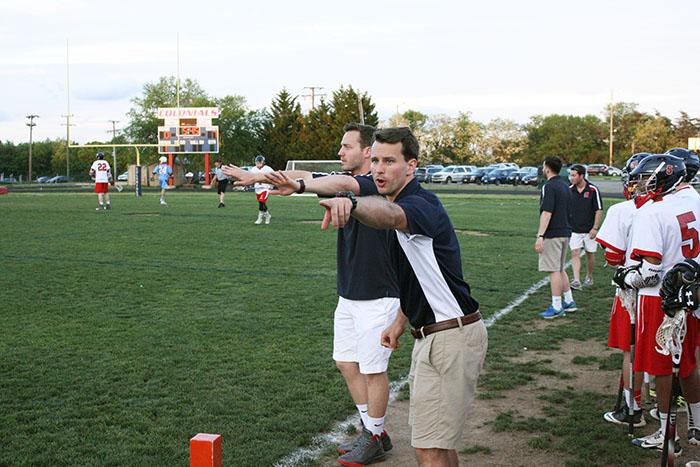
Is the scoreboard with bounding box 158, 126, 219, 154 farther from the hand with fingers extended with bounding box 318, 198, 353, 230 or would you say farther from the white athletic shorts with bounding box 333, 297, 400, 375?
the hand with fingers extended with bounding box 318, 198, 353, 230

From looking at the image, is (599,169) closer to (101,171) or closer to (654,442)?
(101,171)

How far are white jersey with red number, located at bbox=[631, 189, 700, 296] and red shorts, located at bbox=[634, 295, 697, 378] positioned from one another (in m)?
0.10

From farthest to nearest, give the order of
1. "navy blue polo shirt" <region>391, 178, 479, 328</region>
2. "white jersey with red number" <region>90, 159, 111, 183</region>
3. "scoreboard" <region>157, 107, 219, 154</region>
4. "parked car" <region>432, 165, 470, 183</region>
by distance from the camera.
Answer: "parked car" <region>432, 165, 470, 183</region>, "scoreboard" <region>157, 107, 219, 154</region>, "white jersey with red number" <region>90, 159, 111, 183</region>, "navy blue polo shirt" <region>391, 178, 479, 328</region>

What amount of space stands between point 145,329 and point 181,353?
4.18 feet

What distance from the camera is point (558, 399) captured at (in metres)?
6.62

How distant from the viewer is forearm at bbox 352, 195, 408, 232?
3.41 m

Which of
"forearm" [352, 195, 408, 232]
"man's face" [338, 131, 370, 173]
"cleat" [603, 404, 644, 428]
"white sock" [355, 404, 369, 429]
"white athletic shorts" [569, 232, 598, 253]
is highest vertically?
"man's face" [338, 131, 370, 173]

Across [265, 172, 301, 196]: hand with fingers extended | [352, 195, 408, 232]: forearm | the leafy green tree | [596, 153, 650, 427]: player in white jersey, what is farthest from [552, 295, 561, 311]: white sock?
the leafy green tree

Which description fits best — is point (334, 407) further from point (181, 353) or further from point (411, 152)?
point (411, 152)

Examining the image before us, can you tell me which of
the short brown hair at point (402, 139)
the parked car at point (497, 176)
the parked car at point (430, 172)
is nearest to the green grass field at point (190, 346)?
the short brown hair at point (402, 139)

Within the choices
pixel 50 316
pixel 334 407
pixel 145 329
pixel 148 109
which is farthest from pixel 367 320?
pixel 148 109

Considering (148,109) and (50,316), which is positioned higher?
(148,109)

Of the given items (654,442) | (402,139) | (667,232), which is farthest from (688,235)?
(402,139)

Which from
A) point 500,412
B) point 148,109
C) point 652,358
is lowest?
point 500,412
